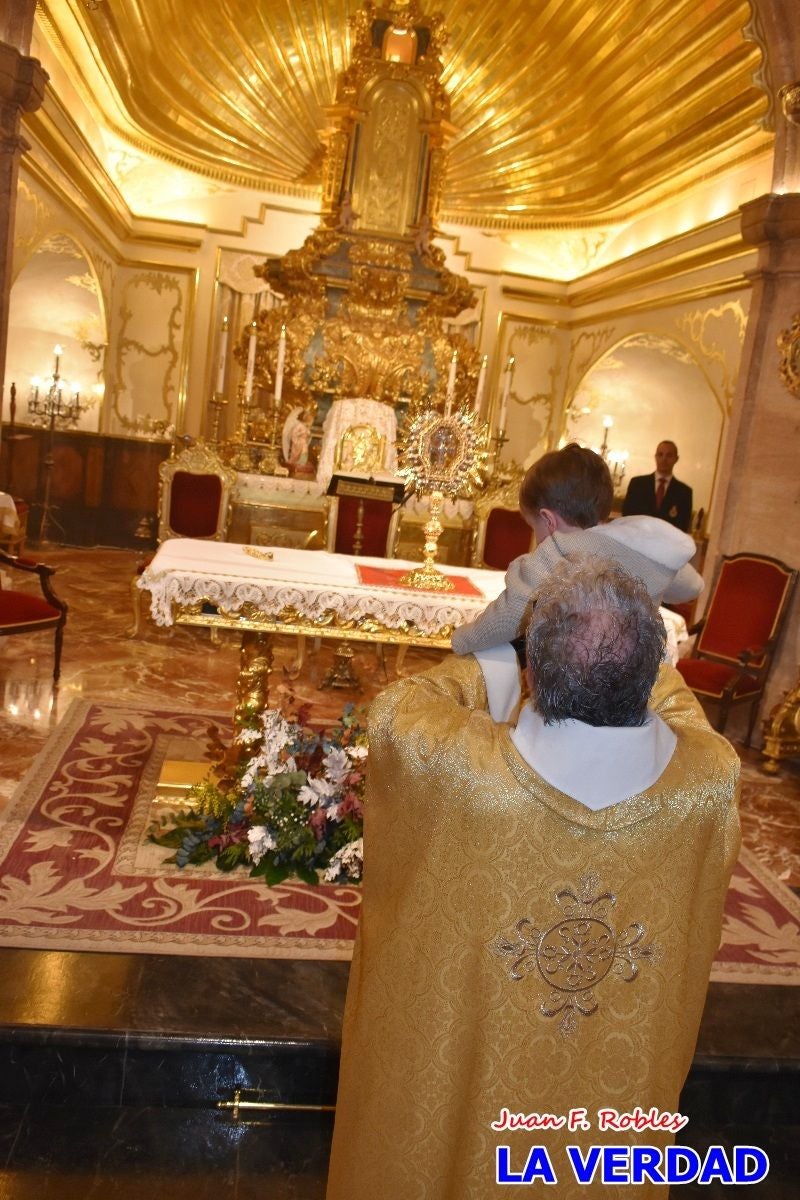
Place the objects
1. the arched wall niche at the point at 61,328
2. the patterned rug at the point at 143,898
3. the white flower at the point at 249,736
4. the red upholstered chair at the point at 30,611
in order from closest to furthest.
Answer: the patterned rug at the point at 143,898, the white flower at the point at 249,736, the red upholstered chair at the point at 30,611, the arched wall niche at the point at 61,328

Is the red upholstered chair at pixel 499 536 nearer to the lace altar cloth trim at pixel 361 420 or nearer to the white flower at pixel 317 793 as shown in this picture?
the lace altar cloth trim at pixel 361 420

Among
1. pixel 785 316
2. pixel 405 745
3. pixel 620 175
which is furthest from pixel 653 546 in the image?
pixel 620 175

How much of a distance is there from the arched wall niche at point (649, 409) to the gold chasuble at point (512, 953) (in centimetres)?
757

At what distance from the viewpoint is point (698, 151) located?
29.8 ft

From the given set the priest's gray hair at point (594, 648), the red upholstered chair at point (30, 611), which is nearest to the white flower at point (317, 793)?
the red upholstered chair at point (30, 611)

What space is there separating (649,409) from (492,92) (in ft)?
14.1

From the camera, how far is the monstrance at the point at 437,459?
165 inches

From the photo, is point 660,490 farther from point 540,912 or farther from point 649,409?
point 540,912

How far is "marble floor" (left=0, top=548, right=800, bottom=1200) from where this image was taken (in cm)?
232

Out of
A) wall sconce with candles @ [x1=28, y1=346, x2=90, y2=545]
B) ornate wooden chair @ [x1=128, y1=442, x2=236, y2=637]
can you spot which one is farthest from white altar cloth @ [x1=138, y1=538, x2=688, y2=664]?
wall sconce with candles @ [x1=28, y1=346, x2=90, y2=545]

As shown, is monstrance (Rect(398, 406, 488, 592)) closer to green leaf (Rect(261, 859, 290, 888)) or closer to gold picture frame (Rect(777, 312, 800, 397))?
green leaf (Rect(261, 859, 290, 888))

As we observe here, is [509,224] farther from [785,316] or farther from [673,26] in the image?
[785,316]

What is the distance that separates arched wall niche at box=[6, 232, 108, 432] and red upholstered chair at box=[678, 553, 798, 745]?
7.18 metres

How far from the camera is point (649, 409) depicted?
1070 cm
